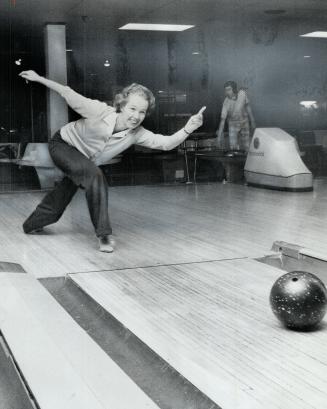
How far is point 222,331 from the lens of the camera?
2895 millimetres

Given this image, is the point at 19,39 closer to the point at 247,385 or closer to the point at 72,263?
the point at 72,263

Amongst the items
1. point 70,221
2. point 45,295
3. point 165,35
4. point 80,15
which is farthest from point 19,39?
point 45,295

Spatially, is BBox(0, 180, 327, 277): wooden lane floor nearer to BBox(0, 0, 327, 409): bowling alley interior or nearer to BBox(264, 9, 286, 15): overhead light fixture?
BBox(0, 0, 327, 409): bowling alley interior

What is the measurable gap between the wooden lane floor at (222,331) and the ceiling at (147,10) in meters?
5.29

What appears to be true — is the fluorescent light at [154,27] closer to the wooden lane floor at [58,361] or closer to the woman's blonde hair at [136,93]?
the woman's blonde hair at [136,93]

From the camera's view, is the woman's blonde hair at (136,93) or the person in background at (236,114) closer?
the woman's blonde hair at (136,93)

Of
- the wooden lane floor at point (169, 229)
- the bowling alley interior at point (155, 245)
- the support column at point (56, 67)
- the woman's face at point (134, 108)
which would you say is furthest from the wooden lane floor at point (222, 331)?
the support column at point (56, 67)

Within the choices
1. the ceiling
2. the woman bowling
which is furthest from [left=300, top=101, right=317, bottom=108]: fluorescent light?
the woman bowling

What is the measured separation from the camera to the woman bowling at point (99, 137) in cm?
465

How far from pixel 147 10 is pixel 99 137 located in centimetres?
478

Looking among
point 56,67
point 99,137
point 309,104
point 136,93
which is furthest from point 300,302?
point 309,104

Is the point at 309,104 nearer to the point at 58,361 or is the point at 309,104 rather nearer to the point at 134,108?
the point at 134,108

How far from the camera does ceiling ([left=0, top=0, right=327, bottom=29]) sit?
27.8ft

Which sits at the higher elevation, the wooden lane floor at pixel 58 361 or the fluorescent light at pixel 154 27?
the fluorescent light at pixel 154 27
